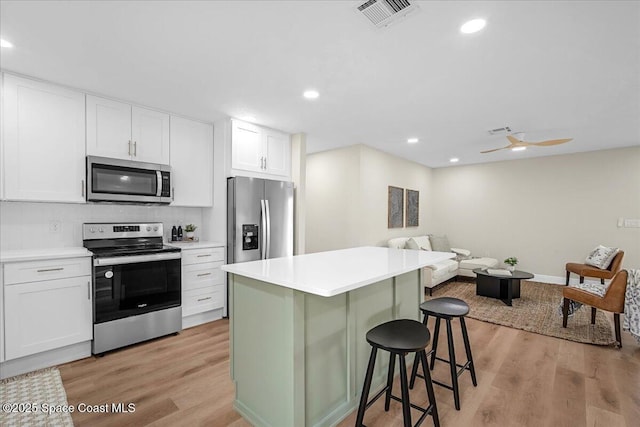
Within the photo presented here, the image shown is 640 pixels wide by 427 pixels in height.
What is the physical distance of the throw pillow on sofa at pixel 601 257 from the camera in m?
4.56

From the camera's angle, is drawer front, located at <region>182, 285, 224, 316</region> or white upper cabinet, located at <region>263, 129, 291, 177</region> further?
white upper cabinet, located at <region>263, 129, 291, 177</region>

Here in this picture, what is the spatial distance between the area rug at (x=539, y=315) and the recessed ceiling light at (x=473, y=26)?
3.20m

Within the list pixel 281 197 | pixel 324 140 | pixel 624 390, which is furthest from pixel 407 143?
pixel 624 390

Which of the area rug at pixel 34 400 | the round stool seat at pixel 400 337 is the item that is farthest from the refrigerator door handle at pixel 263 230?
the round stool seat at pixel 400 337

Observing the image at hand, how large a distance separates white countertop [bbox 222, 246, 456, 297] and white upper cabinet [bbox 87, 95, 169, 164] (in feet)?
6.98

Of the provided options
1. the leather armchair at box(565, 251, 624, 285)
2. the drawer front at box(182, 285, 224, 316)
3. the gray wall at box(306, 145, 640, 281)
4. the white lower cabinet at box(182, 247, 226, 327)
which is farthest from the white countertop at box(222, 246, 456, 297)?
the leather armchair at box(565, 251, 624, 285)

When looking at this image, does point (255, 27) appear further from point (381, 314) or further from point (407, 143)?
point (407, 143)

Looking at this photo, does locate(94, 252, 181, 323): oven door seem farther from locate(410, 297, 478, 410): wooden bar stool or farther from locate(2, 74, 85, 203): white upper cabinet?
locate(410, 297, 478, 410): wooden bar stool

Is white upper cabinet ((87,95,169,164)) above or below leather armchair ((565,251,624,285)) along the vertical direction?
above

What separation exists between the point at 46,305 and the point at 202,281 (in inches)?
53.5

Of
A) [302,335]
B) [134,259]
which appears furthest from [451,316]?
[134,259]

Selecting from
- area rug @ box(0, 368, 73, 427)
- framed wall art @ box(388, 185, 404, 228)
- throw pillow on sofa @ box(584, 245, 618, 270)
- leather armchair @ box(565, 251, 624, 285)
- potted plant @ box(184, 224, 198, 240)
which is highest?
framed wall art @ box(388, 185, 404, 228)

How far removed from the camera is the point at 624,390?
7.32 feet

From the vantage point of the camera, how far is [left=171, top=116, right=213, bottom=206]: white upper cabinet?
355cm
